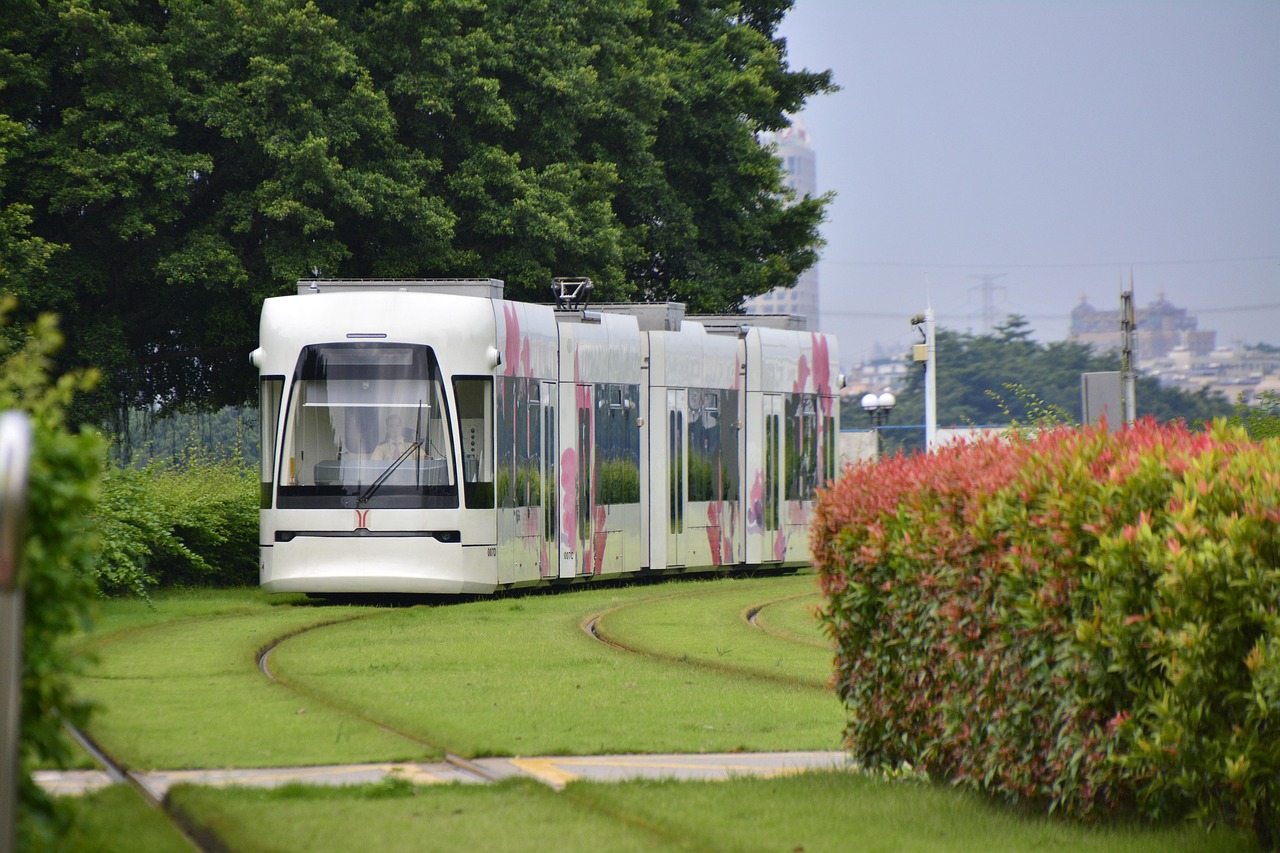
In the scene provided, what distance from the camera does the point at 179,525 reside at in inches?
922

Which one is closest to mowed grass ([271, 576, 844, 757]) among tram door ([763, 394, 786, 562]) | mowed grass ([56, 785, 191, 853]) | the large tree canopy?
mowed grass ([56, 785, 191, 853])

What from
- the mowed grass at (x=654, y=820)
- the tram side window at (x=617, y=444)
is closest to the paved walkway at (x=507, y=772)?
the mowed grass at (x=654, y=820)

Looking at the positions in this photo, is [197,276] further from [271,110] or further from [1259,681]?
[1259,681]

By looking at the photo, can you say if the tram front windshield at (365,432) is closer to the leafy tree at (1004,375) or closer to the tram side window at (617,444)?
the tram side window at (617,444)

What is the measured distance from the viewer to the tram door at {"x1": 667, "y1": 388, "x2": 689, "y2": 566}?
26.4 meters

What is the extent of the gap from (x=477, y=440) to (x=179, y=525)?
4436 mm

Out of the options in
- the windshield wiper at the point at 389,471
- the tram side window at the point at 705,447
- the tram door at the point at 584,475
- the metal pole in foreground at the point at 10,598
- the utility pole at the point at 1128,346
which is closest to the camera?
the metal pole in foreground at the point at 10,598

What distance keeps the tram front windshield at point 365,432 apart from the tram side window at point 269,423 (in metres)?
0.18

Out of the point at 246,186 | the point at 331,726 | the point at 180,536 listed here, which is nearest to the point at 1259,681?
the point at 331,726

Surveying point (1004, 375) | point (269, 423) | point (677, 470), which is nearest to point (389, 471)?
point (269, 423)

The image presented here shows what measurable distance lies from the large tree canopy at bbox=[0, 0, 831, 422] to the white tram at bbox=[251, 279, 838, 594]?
855 centimetres

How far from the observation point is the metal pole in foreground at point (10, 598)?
3.90 m

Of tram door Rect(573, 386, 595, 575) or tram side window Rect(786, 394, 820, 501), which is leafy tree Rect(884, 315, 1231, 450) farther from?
tram door Rect(573, 386, 595, 575)

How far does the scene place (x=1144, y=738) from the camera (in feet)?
23.6
